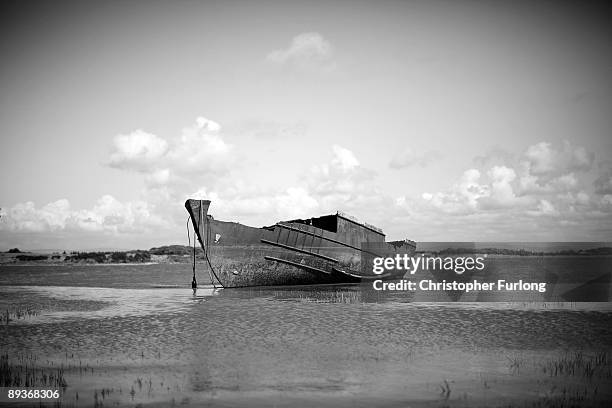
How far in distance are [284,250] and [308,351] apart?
57.7 feet

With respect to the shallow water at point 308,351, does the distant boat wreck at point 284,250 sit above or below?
above

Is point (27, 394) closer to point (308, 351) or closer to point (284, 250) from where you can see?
point (308, 351)

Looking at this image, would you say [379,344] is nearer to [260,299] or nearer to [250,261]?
[260,299]

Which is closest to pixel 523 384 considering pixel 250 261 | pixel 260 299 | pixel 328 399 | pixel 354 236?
Result: pixel 328 399

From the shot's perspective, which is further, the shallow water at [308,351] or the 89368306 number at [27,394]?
the shallow water at [308,351]

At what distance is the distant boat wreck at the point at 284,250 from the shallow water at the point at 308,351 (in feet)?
20.6

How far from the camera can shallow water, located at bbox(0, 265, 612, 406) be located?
833 cm

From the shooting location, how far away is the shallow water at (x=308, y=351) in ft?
27.3

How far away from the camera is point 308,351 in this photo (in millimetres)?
11883

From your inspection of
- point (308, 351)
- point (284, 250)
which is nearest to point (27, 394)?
point (308, 351)

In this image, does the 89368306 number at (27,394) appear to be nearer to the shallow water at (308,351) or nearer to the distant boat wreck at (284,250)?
the shallow water at (308,351)

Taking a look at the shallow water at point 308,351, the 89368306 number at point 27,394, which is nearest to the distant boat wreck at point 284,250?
the shallow water at point 308,351

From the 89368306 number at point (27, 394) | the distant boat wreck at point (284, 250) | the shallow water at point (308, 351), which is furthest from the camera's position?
the distant boat wreck at point (284, 250)

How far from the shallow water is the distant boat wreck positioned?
6289mm
